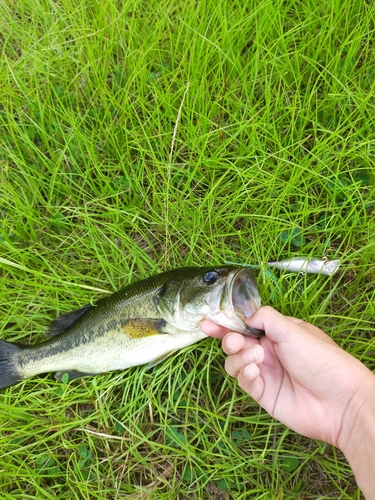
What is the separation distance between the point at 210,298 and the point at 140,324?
598 millimetres

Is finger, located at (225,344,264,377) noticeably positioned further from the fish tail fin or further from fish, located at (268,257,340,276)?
the fish tail fin

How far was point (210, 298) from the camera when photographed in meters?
2.23

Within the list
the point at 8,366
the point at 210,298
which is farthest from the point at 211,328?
the point at 8,366

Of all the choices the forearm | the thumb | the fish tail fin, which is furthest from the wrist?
the fish tail fin

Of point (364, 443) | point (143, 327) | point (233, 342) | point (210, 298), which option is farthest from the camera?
point (143, 327)

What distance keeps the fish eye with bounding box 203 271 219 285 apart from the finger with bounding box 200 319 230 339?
0.24 meters

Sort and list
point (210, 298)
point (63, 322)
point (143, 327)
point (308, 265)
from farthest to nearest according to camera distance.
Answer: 1. point (63, 322)
2. point (308, 265)
3. point (143, 327)
4. point (210, 298)

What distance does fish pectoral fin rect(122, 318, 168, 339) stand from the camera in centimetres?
251

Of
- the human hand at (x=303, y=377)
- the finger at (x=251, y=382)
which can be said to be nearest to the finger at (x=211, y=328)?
the human hand at (x=303, y=377)

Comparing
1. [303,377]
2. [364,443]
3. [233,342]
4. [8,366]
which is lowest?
[8,366]

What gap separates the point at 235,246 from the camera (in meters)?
2.93

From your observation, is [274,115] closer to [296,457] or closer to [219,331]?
[219,331]

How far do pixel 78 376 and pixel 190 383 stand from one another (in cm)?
83

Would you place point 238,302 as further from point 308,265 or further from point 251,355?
point 308,265
